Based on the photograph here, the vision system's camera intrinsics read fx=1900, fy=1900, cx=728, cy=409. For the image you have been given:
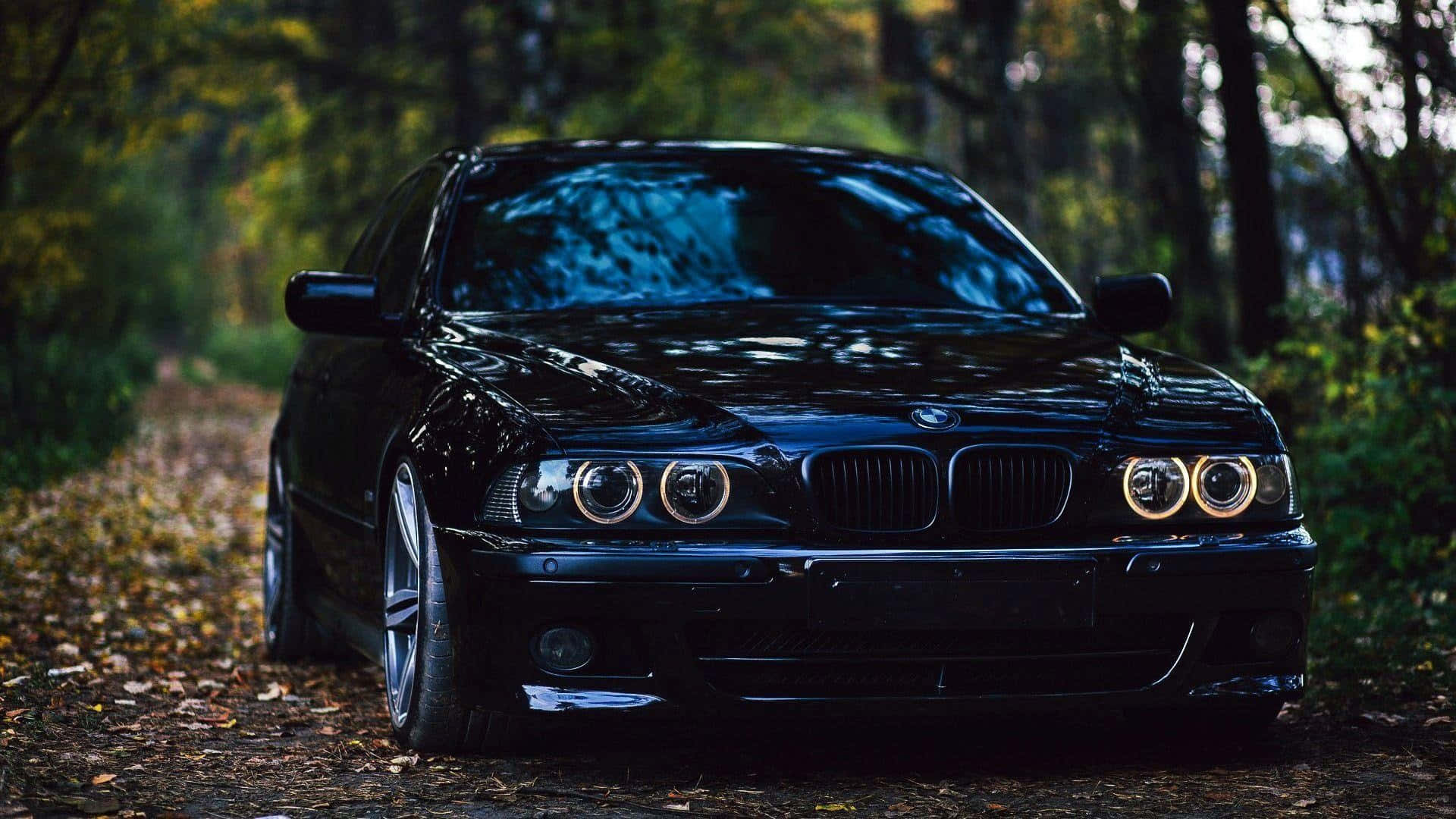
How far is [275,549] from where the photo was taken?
267 inches

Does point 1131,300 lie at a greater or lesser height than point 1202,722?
greater

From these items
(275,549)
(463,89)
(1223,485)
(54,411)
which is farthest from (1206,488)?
(463,89)

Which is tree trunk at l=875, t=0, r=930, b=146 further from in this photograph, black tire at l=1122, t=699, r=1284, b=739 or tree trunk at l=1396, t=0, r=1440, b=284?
black tire at l=1122, t=699, r=1284, b=739

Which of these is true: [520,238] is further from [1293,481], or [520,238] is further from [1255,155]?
[1255,155]

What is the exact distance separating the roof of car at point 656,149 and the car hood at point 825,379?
898mm

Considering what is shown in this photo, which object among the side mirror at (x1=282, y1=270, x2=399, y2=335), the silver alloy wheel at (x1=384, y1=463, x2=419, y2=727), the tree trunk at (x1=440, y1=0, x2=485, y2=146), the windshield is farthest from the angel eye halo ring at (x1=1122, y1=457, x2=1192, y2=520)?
the tree trunk at (x1=440, y1=0, x2=485, y2=146)

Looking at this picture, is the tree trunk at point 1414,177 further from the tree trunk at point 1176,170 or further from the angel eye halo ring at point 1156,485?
the angel eye halo ring at point 1156,485

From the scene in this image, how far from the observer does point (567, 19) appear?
21234 millimetres

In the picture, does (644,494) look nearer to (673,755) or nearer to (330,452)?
(673,755)

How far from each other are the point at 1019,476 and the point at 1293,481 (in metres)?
0.71

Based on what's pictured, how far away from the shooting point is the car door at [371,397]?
5.08 meters

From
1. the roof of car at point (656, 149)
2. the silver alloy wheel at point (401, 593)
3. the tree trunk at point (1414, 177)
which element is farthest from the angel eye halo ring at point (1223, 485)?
the tree trunk at point (1414, 177)

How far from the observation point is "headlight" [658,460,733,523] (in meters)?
4.01

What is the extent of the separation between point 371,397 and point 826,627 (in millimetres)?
1856
